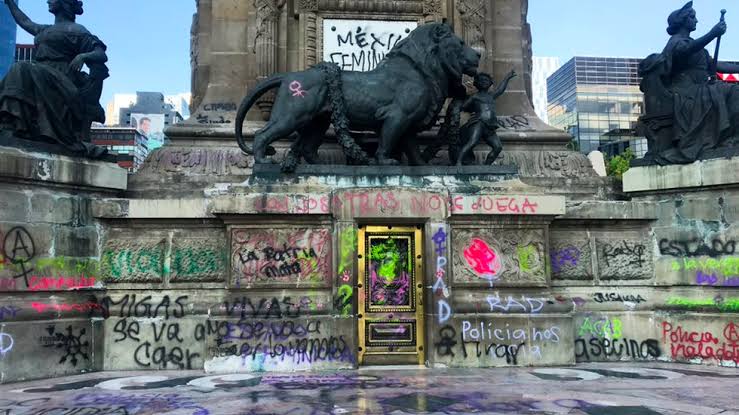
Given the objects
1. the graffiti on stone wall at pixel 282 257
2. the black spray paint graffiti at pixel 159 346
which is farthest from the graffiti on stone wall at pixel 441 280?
the black spray paint graffiti at pixel 159 346

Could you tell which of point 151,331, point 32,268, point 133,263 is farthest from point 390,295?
point 32,268

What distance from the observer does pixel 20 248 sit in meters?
9.93

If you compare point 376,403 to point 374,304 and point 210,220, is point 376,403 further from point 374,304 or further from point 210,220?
point 210,220

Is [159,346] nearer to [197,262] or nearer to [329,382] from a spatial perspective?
[197,262]

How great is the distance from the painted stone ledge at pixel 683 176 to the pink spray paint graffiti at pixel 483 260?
372cm

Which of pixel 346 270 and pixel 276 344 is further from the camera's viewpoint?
pixel 346 270

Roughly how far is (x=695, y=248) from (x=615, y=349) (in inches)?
97.7

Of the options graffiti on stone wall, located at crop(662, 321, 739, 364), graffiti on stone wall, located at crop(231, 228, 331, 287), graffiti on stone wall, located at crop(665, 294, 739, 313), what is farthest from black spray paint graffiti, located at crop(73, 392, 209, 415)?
graffiti on stone wall, located at crop(665, 294, 739, 313)

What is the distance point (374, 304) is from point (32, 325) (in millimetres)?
5586

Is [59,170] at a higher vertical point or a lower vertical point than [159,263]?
higher

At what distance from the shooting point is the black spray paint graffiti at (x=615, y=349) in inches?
443

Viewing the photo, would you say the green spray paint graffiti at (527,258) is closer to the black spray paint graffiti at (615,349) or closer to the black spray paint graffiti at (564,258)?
the black spray paint graffiti at (564,258)

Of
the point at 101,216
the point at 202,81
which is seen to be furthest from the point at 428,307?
the point at 202,81

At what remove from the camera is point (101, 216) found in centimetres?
1084
